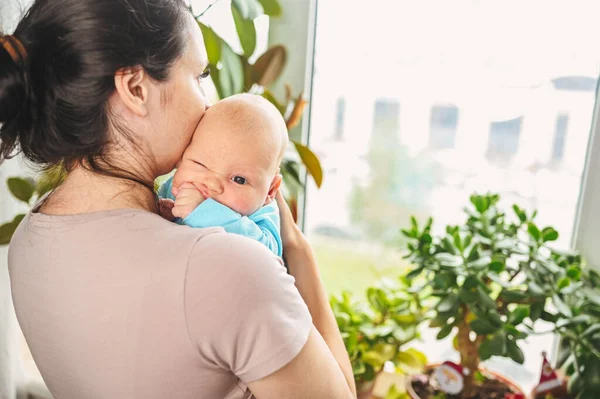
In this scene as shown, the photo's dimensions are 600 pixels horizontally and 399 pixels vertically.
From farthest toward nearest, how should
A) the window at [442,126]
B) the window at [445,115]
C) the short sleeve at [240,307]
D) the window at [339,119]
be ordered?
1. the window at [339,119]
2. the window at [442,126]
3. the window at [445,115]
4. the short sleeve at [240,307]

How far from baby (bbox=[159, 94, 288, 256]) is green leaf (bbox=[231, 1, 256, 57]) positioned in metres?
0.57

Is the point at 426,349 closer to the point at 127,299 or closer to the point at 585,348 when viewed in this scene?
the point at 585,348

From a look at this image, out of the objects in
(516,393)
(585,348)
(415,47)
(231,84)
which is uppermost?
(415,47)

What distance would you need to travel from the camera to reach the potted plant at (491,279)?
3.80 ft

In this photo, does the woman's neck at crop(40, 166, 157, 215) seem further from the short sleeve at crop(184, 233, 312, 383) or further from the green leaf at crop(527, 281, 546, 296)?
the green leaf at crop(527, 281, 546, 296)

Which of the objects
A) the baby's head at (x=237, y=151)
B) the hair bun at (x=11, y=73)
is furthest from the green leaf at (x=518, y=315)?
the hair bun at (x=11, y=73)

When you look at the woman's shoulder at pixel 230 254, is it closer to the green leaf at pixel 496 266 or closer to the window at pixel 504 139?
the green leaf at pixel 496 266

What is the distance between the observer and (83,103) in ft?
2.27

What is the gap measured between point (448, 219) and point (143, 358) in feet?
4.01

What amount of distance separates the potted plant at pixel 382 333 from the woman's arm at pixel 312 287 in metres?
0.46

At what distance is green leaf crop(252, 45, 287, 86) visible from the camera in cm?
141

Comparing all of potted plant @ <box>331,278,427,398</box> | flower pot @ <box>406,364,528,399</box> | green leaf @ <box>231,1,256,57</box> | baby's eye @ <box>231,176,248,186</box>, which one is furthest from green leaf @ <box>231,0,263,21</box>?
flower pot @ <box>406,364,528,399</box>

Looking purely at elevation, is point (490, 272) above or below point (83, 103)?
below

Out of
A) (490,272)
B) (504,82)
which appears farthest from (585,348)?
(504,82)
